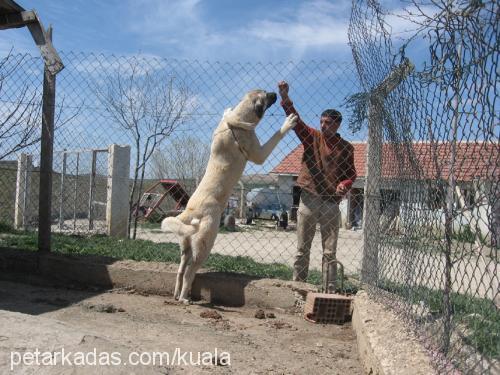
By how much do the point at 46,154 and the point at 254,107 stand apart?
2.53 m

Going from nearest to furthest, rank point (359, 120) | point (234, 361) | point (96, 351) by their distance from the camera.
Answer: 1. point (96, 351)
2. point (234, 361)
3. point (359, 120)

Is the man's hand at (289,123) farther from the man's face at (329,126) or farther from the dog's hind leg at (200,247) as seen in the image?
the dog's hind leg at (200,247)

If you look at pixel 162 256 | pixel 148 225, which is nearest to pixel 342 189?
pixel 162 256

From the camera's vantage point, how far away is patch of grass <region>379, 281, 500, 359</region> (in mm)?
2436

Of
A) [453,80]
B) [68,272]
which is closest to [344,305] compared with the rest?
[453,80]

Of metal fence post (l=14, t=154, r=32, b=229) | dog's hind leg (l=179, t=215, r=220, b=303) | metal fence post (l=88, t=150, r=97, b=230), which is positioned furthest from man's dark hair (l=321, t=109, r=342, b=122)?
metal fence post (l=14, t=154, r=32, b=229)

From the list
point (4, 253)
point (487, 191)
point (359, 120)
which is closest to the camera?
point (487, 191)

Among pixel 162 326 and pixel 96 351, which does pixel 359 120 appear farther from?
pixel 96 351

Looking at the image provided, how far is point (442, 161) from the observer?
103 inches

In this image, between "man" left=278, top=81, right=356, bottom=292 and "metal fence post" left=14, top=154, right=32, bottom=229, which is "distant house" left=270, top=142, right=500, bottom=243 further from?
"metal fence post" left=14, top=154, right=32, bottom=229

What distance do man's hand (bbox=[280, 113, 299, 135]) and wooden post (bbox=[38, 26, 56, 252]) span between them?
2.75 meters

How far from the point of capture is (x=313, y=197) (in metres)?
4.92

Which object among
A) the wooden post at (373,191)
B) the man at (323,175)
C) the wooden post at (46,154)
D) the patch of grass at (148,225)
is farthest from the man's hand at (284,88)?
the patch of grass at (148,225)

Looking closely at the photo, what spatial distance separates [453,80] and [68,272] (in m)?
→ 4.55
